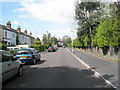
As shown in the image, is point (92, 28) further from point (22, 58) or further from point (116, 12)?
point (22, 58)

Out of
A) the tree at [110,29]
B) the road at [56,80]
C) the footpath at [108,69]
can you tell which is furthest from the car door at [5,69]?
the tree at [110,29]

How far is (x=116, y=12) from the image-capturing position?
677 inches

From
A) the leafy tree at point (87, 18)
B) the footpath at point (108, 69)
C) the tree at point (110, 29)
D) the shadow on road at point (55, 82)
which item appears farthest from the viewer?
the leafy tree at point (87, 18)

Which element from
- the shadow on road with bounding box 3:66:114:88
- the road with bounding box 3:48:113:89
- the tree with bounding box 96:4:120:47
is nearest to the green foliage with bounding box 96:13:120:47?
the tree with bounding box 96:4:120:47

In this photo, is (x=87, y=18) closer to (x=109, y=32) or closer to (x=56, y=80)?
(x=109, y=32)

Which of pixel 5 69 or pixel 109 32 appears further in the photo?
pixel 109 32

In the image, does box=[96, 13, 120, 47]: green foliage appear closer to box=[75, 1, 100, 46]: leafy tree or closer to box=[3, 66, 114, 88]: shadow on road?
box=[3, 66, 114, 88]: shadow on road

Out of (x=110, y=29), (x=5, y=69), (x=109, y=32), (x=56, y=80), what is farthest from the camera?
(x=109, y=32)

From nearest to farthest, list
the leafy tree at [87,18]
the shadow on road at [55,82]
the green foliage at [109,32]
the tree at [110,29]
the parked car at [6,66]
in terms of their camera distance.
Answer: the parked car at [6,66], the shadow on road at [55,82], the tree at [110,29], the green foliage at [109,32], the leafy tree at [87,18]

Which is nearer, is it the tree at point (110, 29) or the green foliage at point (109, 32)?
the tree at point (110, 29)

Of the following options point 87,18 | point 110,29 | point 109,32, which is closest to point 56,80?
point 110,29

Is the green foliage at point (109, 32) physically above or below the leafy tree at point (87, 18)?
below

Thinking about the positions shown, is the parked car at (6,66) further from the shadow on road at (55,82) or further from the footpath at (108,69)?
the footpath at (108,69)

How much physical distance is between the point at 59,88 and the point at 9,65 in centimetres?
252
